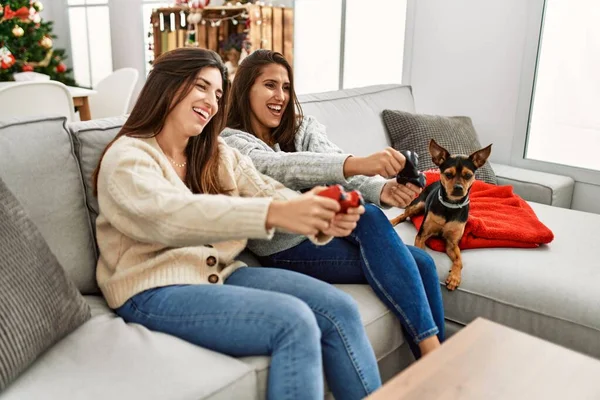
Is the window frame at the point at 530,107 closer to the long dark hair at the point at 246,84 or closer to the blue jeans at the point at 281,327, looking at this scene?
the long dark hair at the point at 246,84

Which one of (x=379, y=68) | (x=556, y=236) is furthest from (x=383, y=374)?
(x=379, y=68)

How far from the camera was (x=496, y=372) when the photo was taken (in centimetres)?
113

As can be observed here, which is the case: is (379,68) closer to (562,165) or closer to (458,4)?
(458,4)

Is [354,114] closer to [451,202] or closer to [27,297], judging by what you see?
[451,202]

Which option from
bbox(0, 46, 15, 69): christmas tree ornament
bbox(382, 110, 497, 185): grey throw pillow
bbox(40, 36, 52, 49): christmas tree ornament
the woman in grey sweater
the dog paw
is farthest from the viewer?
bbox(40, 36, 52, 49): christmas tree ornament

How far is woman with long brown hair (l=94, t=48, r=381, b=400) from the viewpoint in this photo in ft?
3.88

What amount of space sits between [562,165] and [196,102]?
6.76 feet

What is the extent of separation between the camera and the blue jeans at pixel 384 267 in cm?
153

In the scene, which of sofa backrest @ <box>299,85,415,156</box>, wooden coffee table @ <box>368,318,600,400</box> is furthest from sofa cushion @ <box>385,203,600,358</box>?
sofa backrest @ <box>299,85,415,156</box>

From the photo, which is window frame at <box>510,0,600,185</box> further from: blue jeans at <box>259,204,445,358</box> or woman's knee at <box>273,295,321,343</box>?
woman's knee at <box>273,295,321,343</box>

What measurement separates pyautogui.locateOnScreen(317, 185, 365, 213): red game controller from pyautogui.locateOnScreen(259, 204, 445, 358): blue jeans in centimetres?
40

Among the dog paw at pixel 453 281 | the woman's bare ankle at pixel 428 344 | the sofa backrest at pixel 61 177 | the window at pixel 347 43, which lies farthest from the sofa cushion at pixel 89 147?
the window at pixel 347 43

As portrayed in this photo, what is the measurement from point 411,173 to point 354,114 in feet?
2.94

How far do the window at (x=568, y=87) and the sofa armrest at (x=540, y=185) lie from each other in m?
0.19
